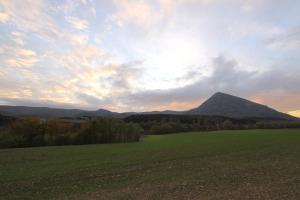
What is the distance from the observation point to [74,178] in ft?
66.4

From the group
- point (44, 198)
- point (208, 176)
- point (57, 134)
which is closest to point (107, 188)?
point (44, 198)

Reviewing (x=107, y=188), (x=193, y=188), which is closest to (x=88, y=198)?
(x=107, y=188)

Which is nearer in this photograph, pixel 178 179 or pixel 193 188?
pixel 193 188

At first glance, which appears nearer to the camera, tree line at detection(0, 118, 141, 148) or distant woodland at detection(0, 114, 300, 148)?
tree line at detection(0, 118, 141, 148)

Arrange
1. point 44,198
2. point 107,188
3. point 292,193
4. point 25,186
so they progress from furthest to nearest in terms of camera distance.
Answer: point 25,186 < point 107,188 < point 44,198 < point 292,193

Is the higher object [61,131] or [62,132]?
[61,131]

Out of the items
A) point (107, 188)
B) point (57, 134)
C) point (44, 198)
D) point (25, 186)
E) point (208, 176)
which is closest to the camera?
point (44, 198)

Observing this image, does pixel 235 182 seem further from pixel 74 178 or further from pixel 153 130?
pixel 153 130

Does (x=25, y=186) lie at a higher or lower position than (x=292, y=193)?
lower

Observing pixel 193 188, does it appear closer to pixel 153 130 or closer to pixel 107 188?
pixel 107 188

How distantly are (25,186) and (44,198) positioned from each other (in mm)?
4301

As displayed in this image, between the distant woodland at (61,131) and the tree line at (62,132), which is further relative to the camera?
the distant woodland at (61,131)

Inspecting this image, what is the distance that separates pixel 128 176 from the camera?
20266 mm

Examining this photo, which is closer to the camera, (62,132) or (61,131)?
(62,132)
